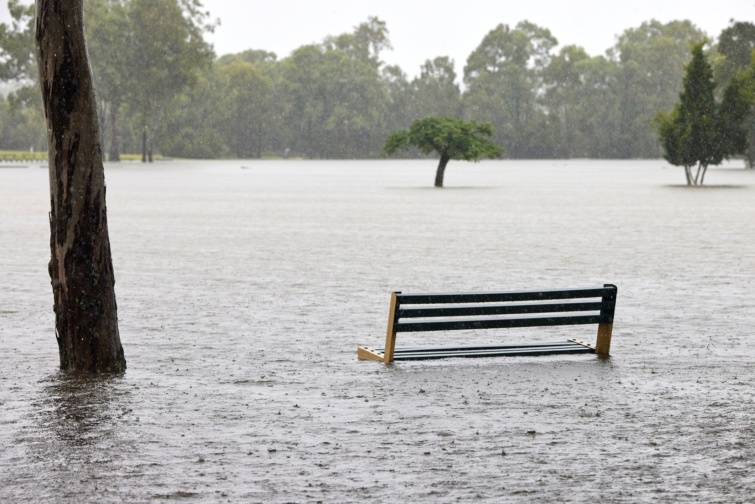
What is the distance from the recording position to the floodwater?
265 inches

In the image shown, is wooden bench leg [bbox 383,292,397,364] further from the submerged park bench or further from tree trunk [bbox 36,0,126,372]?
tree trunk [bbox 36,0,126,372]

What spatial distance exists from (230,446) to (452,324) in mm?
3300

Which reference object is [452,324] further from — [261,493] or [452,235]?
Result: [452,235]

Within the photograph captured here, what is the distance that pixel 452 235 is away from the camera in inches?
1021

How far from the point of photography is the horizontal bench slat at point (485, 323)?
404 inches

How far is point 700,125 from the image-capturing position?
55938 mm

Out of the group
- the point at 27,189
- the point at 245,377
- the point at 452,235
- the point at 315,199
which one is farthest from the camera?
the point at 27,189

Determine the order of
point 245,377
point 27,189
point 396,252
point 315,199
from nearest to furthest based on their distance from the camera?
point 245,377 < point 396,252 < point 315,199 < point 27,189

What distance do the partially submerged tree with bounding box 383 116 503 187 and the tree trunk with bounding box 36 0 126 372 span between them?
136 ft

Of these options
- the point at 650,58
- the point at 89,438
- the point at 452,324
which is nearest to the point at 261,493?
the point at 89,438

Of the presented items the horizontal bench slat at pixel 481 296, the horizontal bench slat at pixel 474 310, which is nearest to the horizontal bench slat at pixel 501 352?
the horizontal bench slat at pixel 474 310

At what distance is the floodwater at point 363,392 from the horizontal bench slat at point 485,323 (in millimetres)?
371

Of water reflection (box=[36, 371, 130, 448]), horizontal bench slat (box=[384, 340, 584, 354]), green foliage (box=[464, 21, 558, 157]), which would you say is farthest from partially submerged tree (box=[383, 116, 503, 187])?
green foliage (box=[464, 21, 558, 157])

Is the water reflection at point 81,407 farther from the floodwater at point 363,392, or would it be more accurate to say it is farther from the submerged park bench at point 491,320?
the submerged park bench at point 491,320
